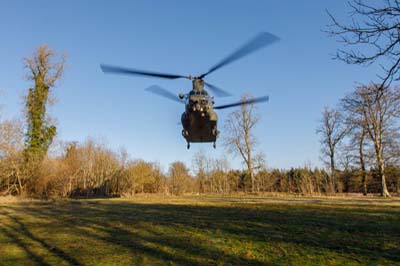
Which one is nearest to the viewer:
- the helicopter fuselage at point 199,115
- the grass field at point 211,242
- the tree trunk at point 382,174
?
the grass field at point 211,242

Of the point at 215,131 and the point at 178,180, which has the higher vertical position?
the point at 215,131

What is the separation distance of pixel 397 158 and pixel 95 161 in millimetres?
30191

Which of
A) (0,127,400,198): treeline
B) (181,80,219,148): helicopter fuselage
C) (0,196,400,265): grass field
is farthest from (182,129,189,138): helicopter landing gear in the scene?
(0,127,400,198): treeline

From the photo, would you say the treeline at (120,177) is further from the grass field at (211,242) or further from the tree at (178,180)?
the grass field at (211,242)

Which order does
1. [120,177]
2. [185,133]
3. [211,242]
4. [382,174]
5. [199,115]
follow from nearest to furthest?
[211,242]
[199,115]
[185,133]
[382,174]
[120,177]

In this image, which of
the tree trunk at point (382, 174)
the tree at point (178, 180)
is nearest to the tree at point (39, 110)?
the tree at point (178, 180)

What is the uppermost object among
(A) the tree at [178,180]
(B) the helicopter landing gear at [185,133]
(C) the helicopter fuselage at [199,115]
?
(C) the helicopter fuselage at [199,115]

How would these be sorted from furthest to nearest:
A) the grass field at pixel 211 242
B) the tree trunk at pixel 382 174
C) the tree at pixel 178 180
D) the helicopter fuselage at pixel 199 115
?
1. the tree at pixel 178 180
2. the tree trunk at pixel 382 174
3. the helicopter fuselage at pixel 199 115
4. the grass field at pixel 211 242

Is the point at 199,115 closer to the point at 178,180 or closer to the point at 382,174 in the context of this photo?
the point at 382,174

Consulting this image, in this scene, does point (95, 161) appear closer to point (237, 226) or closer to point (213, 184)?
point (213, 184)

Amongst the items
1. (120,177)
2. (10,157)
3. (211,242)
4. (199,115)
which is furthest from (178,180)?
(211,242)

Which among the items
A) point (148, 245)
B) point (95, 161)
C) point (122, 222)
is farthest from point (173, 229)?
point (95, 161)

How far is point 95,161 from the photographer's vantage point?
30672mm

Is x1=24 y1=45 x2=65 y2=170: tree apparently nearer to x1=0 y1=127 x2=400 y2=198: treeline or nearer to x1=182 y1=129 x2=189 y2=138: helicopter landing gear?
x1=0 y1=127 x2=400 y2=198: treeline
